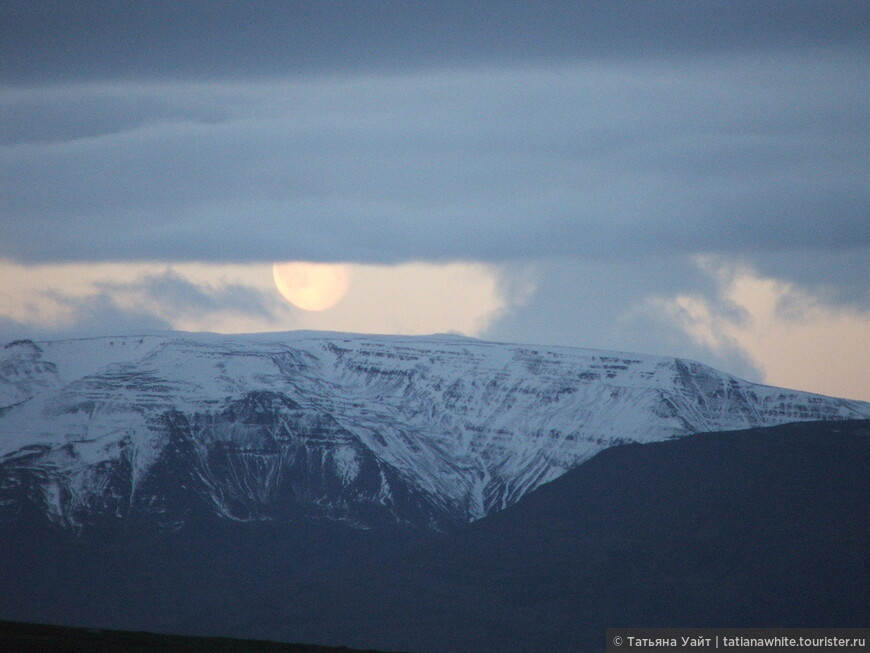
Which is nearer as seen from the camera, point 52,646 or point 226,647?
point 52,646

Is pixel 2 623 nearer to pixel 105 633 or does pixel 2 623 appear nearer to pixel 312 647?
pixel 105 633

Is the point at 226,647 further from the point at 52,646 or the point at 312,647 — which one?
the point at 52,646

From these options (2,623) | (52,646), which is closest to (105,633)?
(2,623)

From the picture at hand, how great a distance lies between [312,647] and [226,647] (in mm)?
9386

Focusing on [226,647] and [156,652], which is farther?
[226,647]

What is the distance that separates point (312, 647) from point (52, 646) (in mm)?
33595

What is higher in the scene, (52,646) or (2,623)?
(2,623)

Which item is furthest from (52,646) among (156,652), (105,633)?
(105,633)

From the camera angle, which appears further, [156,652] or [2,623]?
[2,623]

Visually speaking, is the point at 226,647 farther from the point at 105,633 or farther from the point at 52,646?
the point at 52,646

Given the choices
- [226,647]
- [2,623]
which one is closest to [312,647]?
[226,647]

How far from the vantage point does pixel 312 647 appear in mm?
184250

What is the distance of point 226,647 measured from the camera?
180500 mm

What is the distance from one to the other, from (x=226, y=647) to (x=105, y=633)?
13.2m
